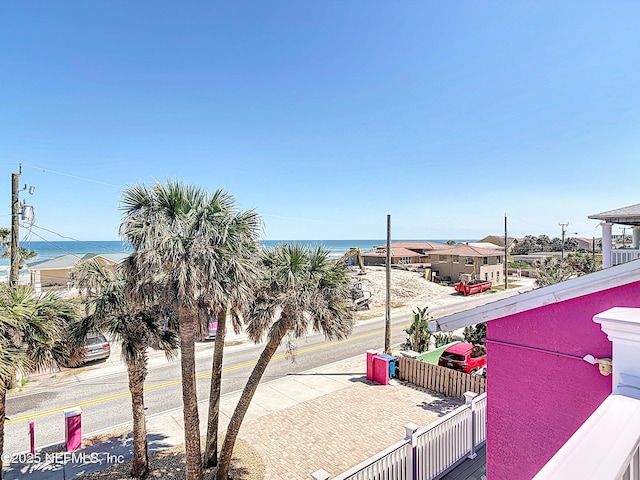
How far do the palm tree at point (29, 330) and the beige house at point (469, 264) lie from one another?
42499 millimetres

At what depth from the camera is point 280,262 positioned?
8305 mm

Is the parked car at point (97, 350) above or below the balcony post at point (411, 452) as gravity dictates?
below

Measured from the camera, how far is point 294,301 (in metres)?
7.70

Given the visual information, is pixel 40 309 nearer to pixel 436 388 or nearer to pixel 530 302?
pixel 530 302

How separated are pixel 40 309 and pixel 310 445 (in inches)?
305

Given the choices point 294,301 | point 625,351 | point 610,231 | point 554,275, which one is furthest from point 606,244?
point 554,275

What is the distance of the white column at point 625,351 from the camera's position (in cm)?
222

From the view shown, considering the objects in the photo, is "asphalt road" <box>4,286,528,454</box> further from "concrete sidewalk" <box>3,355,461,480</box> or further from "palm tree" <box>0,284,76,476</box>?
"palm tree" <box>0,284,76,476</box>

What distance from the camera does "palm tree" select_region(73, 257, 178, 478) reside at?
7.87 metres

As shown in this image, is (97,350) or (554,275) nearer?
(97,350)

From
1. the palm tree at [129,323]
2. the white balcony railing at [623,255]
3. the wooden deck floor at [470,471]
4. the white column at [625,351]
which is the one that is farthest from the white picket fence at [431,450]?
the white balcony railing at [623,255]

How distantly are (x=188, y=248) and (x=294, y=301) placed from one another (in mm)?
2477

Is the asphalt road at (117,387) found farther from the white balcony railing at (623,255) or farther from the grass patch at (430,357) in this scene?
the white balcony railing at (623,255)

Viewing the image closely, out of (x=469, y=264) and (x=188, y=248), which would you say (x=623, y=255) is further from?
(x=469, y=264)
